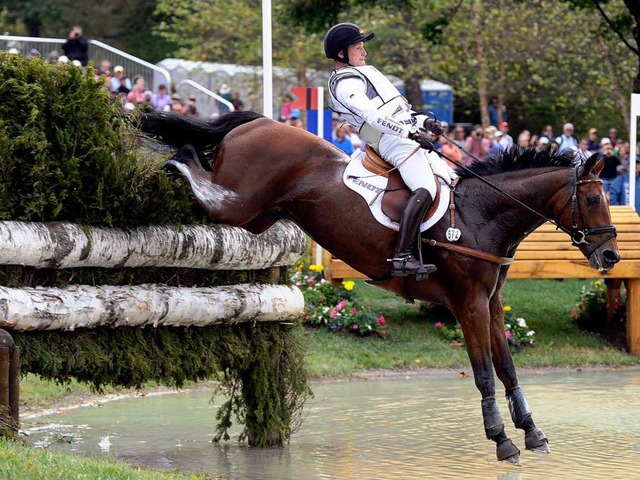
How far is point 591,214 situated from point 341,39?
2108 millimetres

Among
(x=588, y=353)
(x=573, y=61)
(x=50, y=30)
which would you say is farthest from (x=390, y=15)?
(x=588, y=353)

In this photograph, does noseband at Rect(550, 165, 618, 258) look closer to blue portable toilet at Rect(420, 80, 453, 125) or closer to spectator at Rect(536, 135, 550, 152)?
spectator at Rect(536, 135, 550, 152)

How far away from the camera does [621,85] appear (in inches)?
1214

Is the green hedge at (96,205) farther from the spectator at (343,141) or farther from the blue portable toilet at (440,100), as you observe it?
the blue portable toilet at (440,100)

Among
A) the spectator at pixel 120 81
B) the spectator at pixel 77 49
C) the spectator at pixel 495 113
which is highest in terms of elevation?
the spectator at pixel 495 113

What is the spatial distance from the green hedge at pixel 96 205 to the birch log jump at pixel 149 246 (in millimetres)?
106

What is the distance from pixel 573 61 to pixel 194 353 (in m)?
24.3

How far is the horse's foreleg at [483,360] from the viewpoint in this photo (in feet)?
27.1

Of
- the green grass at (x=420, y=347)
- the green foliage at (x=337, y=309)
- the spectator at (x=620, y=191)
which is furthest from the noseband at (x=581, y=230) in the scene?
the spectator at (x=620, y=191)

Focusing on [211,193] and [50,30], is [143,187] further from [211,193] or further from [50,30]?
[50,30]

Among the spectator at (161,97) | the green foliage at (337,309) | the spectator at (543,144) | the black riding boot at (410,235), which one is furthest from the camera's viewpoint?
the spectator at (161,97)

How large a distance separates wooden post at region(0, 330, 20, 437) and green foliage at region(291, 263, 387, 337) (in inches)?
284

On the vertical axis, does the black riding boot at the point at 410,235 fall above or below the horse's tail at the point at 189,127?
below

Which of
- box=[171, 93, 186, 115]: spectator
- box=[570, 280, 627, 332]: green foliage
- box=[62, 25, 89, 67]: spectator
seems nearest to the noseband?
box=[570, 280, 627, 332]: green foliage
